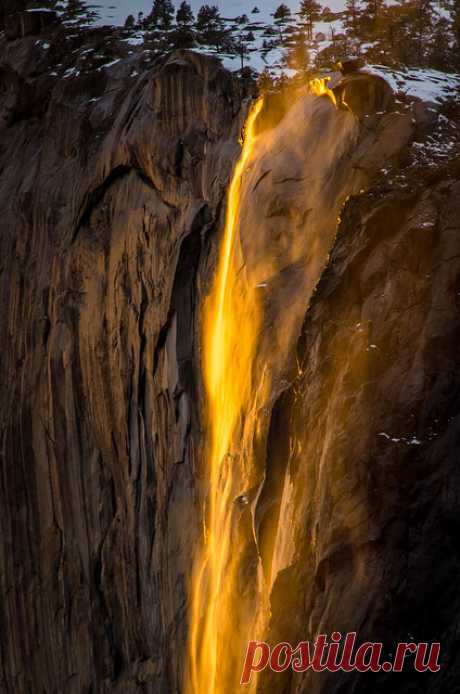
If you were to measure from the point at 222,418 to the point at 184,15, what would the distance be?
10.4 m

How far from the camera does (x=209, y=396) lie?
15992 mm

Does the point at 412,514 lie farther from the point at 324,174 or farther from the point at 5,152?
the point at 5,152

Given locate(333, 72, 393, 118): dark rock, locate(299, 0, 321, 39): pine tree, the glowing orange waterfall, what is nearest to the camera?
locate(333, 72, 393, 118): dark rock

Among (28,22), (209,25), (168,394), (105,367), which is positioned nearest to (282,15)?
(209,25)

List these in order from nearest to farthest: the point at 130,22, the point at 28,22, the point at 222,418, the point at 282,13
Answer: the point at 222,418 → the point at 130,22 → the point at 282,13 → the point at 28,22

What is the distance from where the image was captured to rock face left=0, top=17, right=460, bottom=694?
32.2 feet

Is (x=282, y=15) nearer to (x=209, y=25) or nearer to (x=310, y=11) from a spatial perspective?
(x=310, y=11)

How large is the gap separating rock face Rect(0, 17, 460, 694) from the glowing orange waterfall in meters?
0.57

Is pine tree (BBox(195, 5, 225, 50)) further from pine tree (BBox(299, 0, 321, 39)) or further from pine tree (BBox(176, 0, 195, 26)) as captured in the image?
pine tree (BBox(299, 0, 321, 39))

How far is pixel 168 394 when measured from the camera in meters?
16.9

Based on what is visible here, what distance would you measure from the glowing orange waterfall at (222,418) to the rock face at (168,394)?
574 millimetres

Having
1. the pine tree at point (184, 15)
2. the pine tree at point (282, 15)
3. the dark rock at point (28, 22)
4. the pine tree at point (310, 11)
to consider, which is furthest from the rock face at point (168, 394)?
the pine tree at point (310, 11)

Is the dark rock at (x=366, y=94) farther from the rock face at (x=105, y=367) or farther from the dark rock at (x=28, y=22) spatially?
the dark rock at (x=28, y=22)

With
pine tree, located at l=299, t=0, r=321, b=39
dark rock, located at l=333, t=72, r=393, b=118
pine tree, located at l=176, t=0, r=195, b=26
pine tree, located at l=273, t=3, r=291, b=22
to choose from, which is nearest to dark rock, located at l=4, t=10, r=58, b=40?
pine tree, located at l=176, t=0, r=195, b=26
